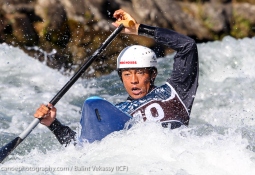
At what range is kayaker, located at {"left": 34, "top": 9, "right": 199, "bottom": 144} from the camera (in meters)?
5.21

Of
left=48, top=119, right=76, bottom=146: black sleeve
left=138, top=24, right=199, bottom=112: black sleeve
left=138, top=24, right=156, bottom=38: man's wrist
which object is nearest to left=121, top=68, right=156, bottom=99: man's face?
left=138, top=24, right=199, bottom=112: black sleeve

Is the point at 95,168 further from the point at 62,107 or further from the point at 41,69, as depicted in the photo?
the point at 41,69

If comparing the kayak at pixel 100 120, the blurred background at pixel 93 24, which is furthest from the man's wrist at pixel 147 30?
the blurred background at pixel 93 24

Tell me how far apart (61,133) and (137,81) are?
0.83 m

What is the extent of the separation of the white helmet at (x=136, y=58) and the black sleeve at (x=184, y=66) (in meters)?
0.22

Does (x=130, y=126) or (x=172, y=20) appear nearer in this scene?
(x=130, y=126)

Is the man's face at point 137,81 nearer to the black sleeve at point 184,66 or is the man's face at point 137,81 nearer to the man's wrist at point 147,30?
the black sleeve at point 184,66

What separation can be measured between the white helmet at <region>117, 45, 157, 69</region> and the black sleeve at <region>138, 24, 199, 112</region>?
0.22 metres

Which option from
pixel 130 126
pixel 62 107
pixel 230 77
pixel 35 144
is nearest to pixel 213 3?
pixel 230 77

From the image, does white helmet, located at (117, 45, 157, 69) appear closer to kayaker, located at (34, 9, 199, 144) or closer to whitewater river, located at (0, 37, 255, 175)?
kayaker, located at (34, 9, 199, 144)

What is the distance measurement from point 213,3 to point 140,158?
25.4 ft

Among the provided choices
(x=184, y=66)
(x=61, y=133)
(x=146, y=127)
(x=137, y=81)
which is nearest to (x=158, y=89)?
(x=137, y=81)

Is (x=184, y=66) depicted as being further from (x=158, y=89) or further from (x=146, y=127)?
(x=146, y=127)

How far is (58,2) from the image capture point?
10484mm
